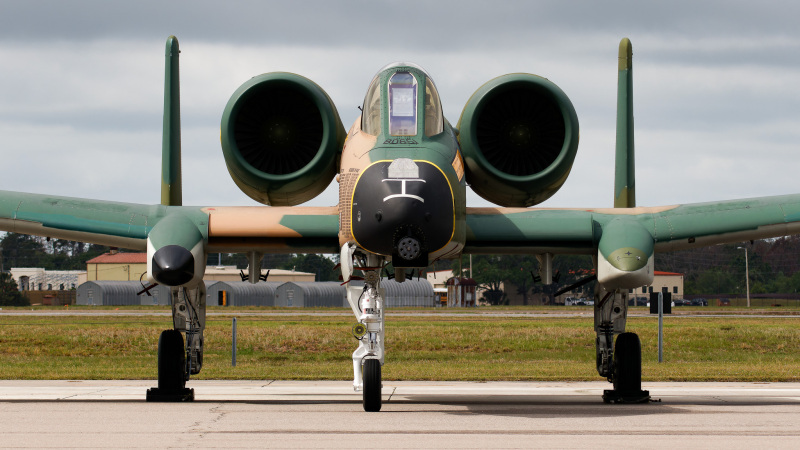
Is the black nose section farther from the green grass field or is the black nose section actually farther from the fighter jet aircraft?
the green grass field

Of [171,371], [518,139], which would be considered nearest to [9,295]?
[171,371]

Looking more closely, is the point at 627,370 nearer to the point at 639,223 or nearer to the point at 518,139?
the point at 639,223

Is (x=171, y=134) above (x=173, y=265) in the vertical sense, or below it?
above

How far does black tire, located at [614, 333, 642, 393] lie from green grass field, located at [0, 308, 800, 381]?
731 centimetres

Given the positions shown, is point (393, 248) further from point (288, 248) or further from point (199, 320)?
point (199, 320)

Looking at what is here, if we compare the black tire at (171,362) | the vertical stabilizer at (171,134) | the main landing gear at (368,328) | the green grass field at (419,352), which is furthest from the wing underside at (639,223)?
the green grass field at (419,352)

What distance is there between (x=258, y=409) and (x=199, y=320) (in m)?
2.21

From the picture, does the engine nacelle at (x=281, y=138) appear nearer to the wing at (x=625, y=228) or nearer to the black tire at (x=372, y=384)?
the wing at (x=625, y=228)

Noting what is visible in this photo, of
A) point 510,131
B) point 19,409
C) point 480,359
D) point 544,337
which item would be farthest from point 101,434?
point 544,337

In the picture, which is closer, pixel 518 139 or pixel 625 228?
pixel 625 228

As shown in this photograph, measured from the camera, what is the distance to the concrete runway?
9797 mm

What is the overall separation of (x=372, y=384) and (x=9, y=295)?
341 feet

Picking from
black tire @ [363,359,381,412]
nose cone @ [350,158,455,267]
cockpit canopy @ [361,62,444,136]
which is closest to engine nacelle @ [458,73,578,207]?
cockpit canopy @ [361,62,444,136]

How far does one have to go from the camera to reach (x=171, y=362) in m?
14.7
